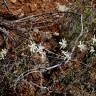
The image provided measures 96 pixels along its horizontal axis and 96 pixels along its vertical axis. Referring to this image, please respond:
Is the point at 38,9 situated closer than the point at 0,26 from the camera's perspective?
No

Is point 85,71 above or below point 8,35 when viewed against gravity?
below

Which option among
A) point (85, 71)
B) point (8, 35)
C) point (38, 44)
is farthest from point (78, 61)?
point (8, 35)

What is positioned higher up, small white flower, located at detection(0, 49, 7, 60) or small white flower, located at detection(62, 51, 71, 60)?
small white flower, located at detection(0, 49, 7, 60)

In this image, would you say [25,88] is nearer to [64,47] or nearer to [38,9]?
[64,47]

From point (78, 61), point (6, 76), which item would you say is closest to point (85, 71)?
point (78, 61)

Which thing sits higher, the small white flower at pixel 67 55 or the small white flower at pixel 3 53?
the small white flower at pixel 3 53

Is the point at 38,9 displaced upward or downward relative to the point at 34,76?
upward

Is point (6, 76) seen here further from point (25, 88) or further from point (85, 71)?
point (85, 71)

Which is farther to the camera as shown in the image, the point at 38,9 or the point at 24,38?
the point at 38,9

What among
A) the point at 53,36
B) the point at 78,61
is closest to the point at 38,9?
the point at 53,36
